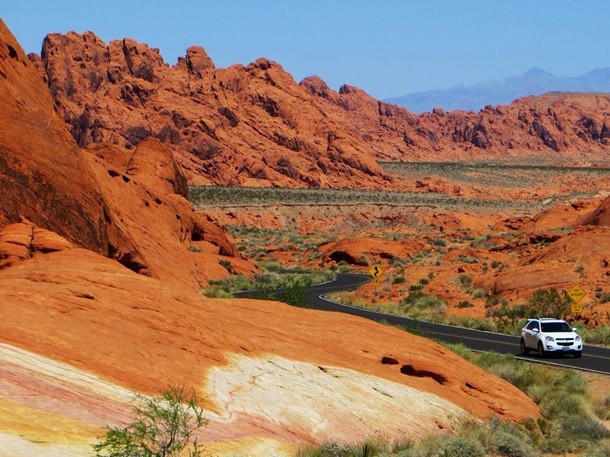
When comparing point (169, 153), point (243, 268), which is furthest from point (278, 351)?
point (169, 153)

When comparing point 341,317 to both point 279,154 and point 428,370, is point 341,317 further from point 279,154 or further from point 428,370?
point 279,154

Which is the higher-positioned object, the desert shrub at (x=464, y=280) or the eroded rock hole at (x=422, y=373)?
the desert shrub at (x=464, y=280)

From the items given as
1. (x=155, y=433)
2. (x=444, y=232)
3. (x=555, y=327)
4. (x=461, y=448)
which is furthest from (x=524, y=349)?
(x=444, y=232)

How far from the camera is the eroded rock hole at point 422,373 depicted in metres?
18.1

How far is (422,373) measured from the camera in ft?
59.7

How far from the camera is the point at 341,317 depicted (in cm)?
2086

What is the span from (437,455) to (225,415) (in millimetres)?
2967

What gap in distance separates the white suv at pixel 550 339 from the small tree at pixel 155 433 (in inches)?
785

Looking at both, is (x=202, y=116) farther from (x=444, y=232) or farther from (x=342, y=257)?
(x=342, y=257)

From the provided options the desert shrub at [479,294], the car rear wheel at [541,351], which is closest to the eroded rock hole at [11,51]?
the car rear wheel at [541,351]

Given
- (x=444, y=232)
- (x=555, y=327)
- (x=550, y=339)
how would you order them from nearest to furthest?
(x=550, y=339) < (x=555, y=327) < (x=444, y=232)

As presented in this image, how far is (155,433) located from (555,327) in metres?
22.5

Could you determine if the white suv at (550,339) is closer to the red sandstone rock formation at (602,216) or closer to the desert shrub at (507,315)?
the desert shrub at (507,315)

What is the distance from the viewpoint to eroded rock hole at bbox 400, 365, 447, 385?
18125 millimetres
